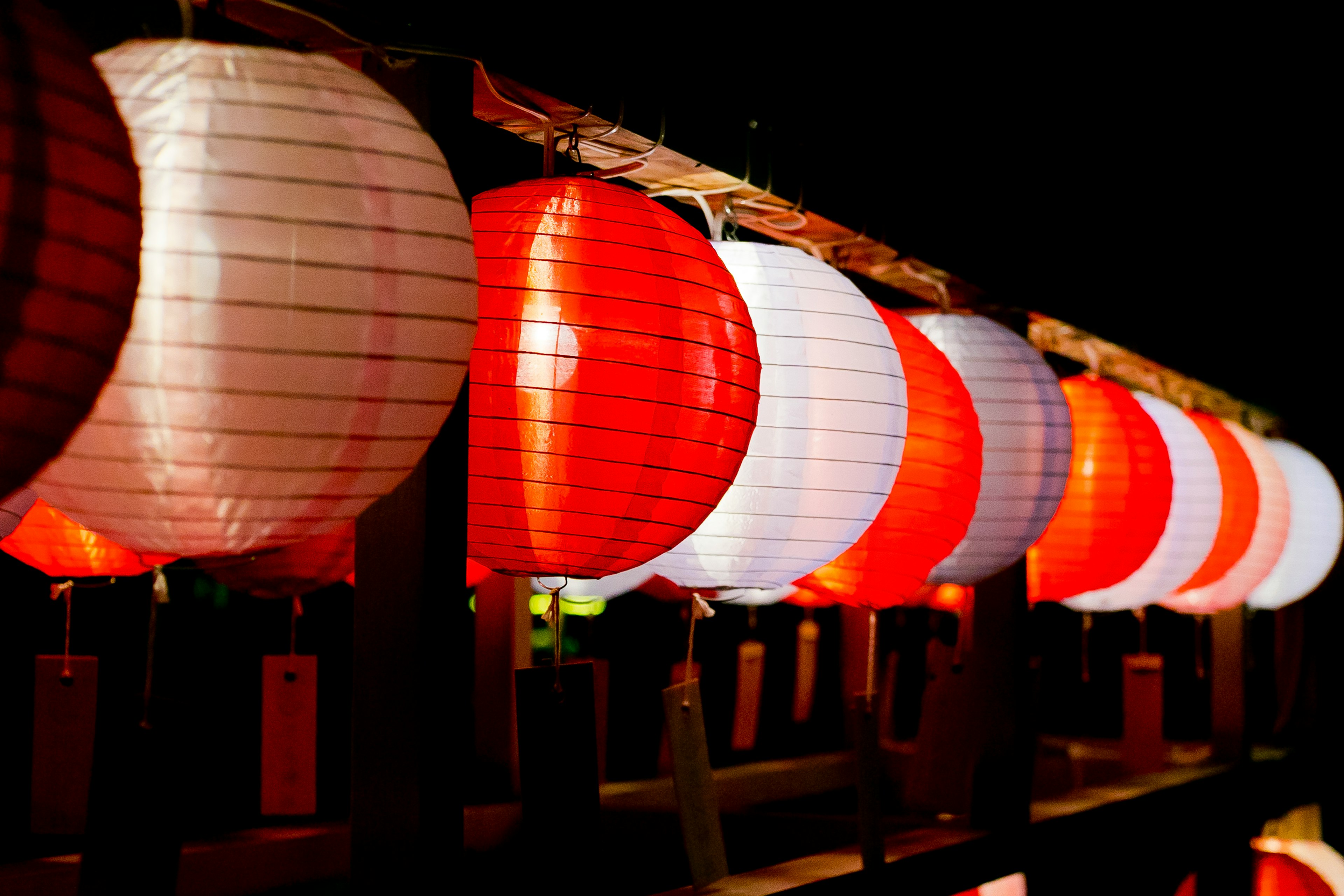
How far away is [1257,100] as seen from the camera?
3.78m

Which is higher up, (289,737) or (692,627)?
(692,627)

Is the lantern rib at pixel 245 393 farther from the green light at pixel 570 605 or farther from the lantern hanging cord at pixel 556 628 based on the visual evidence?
the green light at pixel 570 605

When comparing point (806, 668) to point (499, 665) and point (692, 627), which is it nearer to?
point (499, 665)

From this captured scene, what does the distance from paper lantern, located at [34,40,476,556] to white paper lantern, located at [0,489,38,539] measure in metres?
0.24

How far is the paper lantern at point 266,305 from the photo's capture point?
31.8 inches

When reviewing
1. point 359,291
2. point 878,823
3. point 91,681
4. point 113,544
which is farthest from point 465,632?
point 878,823

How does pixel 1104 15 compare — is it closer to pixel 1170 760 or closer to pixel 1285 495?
pixel 1285 495

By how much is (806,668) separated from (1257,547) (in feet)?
3.82

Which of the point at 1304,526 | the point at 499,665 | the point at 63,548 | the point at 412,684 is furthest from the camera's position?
the point at 1304,526

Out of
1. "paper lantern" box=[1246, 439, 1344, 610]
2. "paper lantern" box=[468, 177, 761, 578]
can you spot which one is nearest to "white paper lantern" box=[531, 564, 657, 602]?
"paper lantern" box=[468, 177, 761, 578]

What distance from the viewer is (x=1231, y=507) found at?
2.86 metres

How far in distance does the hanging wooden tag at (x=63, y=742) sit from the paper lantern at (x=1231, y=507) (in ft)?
7.42

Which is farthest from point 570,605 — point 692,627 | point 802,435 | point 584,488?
point 584,488

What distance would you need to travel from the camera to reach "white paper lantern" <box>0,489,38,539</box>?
44.0 inches
